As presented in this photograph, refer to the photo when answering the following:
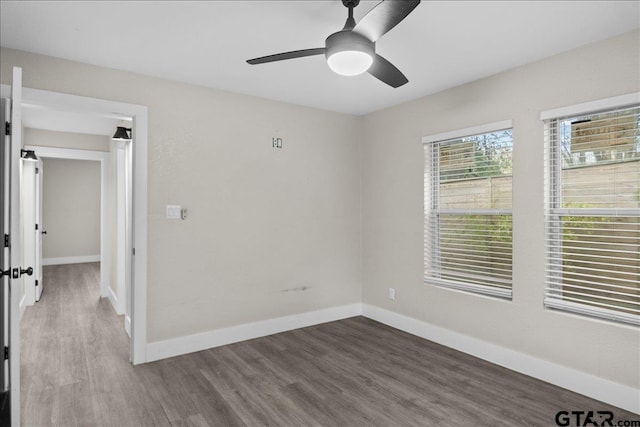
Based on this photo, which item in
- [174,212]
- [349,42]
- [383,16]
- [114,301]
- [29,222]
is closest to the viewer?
[383,16]

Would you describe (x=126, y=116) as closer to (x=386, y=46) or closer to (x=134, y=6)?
(x=134, y=6)

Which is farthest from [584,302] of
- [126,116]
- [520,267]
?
[126,116]

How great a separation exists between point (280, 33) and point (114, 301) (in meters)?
4.37

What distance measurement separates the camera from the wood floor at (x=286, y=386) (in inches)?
95.7

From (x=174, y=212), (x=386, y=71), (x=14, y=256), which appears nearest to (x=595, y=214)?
(x=386, y=71)

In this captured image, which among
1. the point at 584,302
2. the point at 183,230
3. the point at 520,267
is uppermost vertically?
the point at 183,230

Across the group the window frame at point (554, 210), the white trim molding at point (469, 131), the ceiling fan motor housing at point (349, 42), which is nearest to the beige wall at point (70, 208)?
the white trim molding at point (469, 131)

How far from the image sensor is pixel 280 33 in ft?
8.33

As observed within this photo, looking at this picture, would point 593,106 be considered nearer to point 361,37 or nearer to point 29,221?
point 361,37

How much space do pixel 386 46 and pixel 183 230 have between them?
236 centimetres

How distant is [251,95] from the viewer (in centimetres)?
390

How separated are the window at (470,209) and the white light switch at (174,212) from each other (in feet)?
8.05

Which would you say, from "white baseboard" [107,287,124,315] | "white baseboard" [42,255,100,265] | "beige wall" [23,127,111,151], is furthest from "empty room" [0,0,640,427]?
"white baseboard" [42,255,100,265]

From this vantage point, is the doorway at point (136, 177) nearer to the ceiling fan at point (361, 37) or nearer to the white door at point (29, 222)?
the ceiling fan at point (361, 37)
